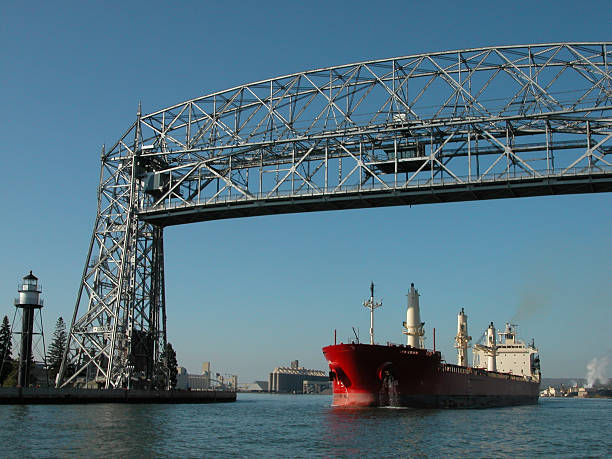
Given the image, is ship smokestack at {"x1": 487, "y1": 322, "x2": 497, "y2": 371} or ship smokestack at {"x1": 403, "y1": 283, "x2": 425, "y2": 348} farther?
ship smokestack at {"x1": 487, "y1": 322, "x2": 497, "y2": 371}

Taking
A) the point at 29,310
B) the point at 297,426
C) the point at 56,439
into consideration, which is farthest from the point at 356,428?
the point at 29,310

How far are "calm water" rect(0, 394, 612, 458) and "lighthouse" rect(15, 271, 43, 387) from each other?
6385 millimetres

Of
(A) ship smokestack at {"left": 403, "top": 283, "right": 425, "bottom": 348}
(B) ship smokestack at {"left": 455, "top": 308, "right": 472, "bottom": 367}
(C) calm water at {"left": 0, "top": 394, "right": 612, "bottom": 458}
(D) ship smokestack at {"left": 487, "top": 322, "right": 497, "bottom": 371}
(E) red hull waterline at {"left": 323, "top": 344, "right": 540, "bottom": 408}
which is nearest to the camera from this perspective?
(C) calm water at {"left": 0, "top": 394, "right": 612, "bottom": 458}

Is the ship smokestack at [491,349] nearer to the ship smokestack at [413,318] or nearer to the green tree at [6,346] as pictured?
the ship smokestack at [413,318]

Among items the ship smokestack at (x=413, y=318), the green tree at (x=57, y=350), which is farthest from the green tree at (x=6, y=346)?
the ship smokestack at (x=413, y=318)

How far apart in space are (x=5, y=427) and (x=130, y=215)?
20870 millimetres

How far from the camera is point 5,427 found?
27.8 m

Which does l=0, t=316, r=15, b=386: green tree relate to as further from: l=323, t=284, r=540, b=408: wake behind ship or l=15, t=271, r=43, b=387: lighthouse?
l=323, t=284, r=540, b=408: wake behind ship

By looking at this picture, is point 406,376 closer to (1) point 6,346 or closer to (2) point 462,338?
(2) point 462,338

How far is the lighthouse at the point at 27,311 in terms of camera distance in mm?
44469

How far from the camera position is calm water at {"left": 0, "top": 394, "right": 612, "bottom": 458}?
23.2 metres

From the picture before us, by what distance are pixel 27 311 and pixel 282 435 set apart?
922 inches

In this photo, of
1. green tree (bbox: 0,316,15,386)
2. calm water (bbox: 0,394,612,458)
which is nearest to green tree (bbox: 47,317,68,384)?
green tree (bbox: 0,316,15,386)

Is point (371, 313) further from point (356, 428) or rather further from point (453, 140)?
point (356, 428)
